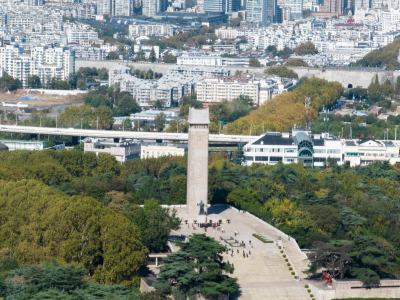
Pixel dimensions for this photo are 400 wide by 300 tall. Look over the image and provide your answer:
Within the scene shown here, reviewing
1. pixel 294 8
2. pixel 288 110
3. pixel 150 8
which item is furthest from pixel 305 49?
pixel 288 110

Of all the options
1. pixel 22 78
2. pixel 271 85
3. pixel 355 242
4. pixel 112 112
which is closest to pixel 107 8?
pixel 22 78

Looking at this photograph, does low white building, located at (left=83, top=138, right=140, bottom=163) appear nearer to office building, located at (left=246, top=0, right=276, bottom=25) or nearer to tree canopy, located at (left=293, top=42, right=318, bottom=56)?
tree canopy, located at (left=293, top=42, right=318, bottom=56)

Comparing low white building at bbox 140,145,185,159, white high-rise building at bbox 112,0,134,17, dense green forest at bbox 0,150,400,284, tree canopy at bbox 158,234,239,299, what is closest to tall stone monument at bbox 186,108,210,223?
dense green forest at bbox 0,150,400,284

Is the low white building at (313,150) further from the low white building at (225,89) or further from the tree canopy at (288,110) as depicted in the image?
the low white building at (225,89)

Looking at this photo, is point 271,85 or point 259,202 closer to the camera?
point 259,202

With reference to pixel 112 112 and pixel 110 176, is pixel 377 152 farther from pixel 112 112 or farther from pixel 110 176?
pixel 112 112

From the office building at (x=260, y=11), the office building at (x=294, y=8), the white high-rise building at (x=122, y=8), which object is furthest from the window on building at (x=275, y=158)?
the office building at (x=294, y=8)

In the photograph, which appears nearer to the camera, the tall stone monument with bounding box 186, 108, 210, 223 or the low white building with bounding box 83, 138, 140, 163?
the tall stone monument with bounding box 186, 108, 210, 223
